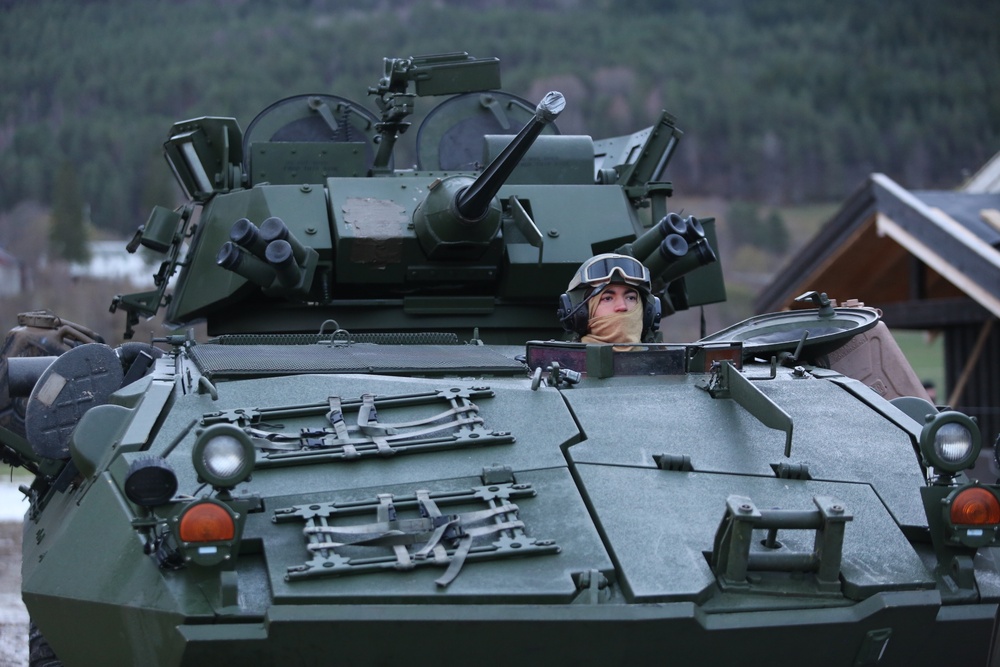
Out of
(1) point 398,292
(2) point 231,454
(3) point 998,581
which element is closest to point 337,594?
(2) point 231,454

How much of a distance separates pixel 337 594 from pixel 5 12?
991 inches

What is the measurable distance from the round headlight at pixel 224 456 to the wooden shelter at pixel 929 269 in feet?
35.2

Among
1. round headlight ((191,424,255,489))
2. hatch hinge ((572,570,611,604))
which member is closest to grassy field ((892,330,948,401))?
hatch hinge ((572,570,611,604))

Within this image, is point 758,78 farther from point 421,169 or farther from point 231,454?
point 231,454

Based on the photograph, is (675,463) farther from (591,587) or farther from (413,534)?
(413,534)

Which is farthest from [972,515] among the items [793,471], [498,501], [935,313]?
[935,313]

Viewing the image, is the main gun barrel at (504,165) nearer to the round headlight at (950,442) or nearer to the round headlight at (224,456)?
the round headlight at (950,442)

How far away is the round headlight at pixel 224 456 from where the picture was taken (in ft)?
14.8

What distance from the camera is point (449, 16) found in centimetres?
3678

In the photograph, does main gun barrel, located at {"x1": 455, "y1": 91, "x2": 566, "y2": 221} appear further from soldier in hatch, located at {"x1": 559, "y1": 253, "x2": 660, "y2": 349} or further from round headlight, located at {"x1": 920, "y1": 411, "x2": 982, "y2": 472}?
round headlight, located at {"x1": 920, "y1": 411, "x2": 982, "y2": 472}

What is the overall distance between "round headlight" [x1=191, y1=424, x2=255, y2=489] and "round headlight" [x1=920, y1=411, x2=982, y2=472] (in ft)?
7.66

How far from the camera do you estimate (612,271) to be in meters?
6.29

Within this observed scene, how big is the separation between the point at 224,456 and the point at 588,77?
3129cm

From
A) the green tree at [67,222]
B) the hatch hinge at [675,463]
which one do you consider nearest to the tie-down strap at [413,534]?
the hatch hinge at [675,463]
